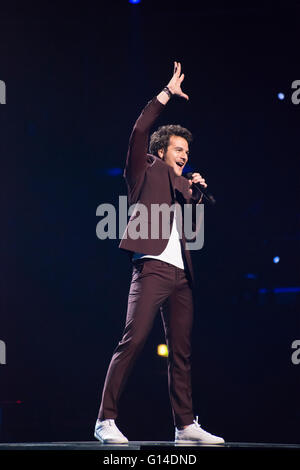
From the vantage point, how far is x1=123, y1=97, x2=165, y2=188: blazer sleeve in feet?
8.19

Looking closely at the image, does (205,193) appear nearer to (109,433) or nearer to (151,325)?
(151,325)

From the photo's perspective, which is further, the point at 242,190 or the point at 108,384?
the point at 242,190

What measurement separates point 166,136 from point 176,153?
121mm

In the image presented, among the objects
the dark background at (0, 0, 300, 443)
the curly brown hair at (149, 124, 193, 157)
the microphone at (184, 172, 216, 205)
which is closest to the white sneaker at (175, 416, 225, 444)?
the microphone at (184, 172, 216, 205)

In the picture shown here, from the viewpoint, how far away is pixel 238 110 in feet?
14.5

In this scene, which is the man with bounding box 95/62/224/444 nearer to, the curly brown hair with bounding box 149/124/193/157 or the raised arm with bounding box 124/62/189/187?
the raised arm with bounding box 124/62/189/187

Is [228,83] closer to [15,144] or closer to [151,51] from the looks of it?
[151,51]

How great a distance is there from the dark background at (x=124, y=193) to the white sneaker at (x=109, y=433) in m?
1.91

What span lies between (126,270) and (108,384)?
229cm

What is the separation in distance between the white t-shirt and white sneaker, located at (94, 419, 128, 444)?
0.74 meters

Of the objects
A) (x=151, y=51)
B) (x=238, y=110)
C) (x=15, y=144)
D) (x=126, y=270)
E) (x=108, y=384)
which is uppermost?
(x=151, y=51)

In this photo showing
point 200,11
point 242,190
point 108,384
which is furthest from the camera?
point 242,190
